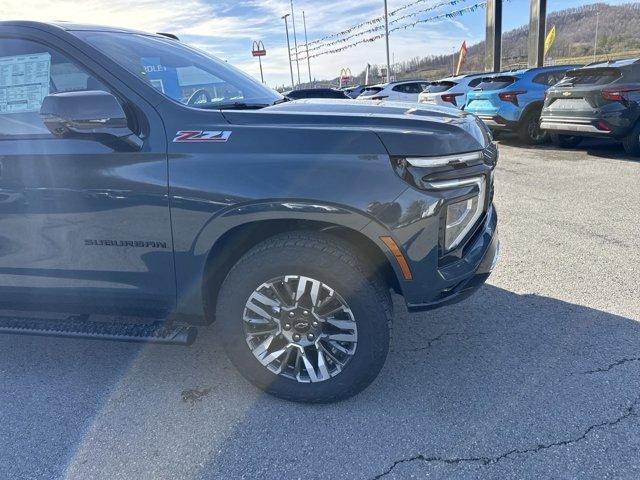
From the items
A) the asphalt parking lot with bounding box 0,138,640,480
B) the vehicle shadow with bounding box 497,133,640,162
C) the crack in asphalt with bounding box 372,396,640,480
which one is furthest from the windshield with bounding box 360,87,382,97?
the crack in asphalt with bounding box 372,396,640,480

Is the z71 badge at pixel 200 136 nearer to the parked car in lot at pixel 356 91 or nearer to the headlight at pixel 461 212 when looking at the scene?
the headlight at pixel 461 212

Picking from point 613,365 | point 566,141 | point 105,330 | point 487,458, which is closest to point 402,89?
point 566,141

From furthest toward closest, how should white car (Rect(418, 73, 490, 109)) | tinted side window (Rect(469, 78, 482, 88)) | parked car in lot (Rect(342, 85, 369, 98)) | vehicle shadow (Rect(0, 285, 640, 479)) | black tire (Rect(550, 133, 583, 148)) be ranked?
parked car in lot (Rect(342, 85, 369, 98)) < white car (Rect(418, 73, 490, 109)) < tinted side window (Rect(469, 78, 482, 88)) < black tire (Rect(550, 133, 583, 148)) < vehicle shadow (Rect(0, 285, 640, 479))

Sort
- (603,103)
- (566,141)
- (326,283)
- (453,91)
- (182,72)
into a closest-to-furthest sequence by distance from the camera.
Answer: (326,283), (182,72), (603,103), (566,141), (453,91)

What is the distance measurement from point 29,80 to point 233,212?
1.44 metres

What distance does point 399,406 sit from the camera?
8.70 ft

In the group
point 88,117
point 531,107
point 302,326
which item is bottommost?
point 302,326

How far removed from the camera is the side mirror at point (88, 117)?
2.31m

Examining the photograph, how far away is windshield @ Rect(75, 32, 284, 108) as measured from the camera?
2713mm

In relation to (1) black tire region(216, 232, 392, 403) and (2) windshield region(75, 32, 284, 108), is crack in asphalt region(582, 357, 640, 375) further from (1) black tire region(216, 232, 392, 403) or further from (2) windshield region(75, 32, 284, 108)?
(2) windshield region(75, 32, 284, 108)

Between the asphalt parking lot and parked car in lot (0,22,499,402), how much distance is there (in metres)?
0.27

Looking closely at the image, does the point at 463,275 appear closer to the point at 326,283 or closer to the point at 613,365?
the point at 326,283

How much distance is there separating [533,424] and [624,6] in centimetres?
8983

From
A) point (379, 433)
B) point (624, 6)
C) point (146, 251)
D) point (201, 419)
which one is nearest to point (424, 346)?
point (379, 433)
